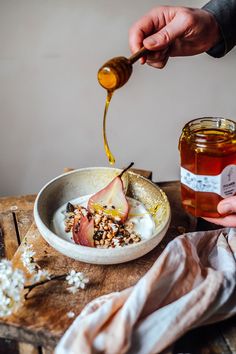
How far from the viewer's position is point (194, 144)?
786mm

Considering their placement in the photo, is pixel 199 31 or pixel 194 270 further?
pixel 199 31

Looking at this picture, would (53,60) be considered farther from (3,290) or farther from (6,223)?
(3,290)

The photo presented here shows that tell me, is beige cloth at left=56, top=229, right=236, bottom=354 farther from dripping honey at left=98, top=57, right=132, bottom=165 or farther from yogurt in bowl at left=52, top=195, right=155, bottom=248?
dripping honey at left=98, top=57, right=132, bottom=165

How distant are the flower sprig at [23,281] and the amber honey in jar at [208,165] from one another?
0.69 feet

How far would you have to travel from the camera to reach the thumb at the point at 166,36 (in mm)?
857

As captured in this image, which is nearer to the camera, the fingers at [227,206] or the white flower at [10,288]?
the white flower at [10,288]

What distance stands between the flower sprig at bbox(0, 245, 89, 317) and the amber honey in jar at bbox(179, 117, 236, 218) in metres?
0.21

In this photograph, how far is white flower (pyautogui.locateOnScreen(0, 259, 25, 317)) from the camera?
2.25 feet

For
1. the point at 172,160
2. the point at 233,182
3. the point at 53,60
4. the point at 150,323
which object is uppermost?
the point at 53,60

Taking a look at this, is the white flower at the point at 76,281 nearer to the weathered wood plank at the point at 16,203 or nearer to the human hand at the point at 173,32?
the weathered wood plank at the point at 16,203

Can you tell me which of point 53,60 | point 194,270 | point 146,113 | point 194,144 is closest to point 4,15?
point 53,60

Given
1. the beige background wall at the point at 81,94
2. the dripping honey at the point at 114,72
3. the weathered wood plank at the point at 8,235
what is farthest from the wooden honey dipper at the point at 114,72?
the beige background wall at the point at 81,94

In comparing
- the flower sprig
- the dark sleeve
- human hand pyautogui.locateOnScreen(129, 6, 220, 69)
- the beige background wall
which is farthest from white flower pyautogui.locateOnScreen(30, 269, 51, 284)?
the beige background wall

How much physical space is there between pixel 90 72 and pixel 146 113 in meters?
0.22
